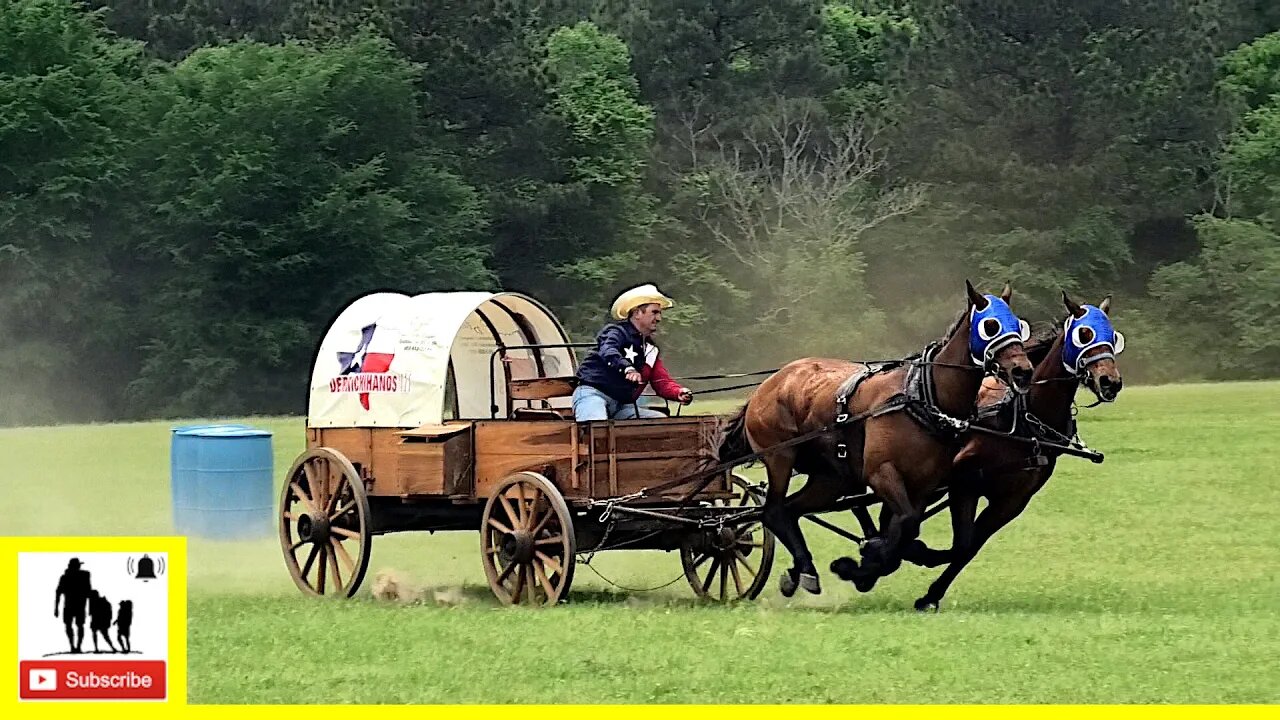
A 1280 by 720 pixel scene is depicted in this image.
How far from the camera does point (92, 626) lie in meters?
8.16

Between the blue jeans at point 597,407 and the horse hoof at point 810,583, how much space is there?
1.56 m

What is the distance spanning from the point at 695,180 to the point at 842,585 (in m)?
46.4

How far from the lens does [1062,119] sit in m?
54.4

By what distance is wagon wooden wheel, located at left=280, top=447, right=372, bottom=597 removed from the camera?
14.1 m

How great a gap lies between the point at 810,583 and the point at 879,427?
3.51ft

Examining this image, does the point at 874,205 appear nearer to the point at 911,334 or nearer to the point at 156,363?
the point at 911,334

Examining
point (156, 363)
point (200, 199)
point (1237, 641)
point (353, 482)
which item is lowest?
point (1237, 641)

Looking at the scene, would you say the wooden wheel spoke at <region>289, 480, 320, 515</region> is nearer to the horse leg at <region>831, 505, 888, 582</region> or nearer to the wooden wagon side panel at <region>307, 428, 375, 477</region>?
the wooden wagon side panel at <region>307, 428, 375, 477</region>

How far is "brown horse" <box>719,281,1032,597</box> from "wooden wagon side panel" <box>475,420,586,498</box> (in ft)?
3.41

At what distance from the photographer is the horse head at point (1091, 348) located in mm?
12203

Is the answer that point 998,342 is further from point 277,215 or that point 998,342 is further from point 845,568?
point 277,215

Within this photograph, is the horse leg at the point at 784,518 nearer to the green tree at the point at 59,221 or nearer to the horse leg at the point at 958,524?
the horse leg at the point at 958,524

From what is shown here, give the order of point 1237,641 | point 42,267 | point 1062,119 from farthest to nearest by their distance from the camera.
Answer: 1. point 1062,119
2. point 42,267
3. point 1237,641

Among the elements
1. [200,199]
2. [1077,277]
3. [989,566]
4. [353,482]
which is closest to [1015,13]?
[1077,277]
